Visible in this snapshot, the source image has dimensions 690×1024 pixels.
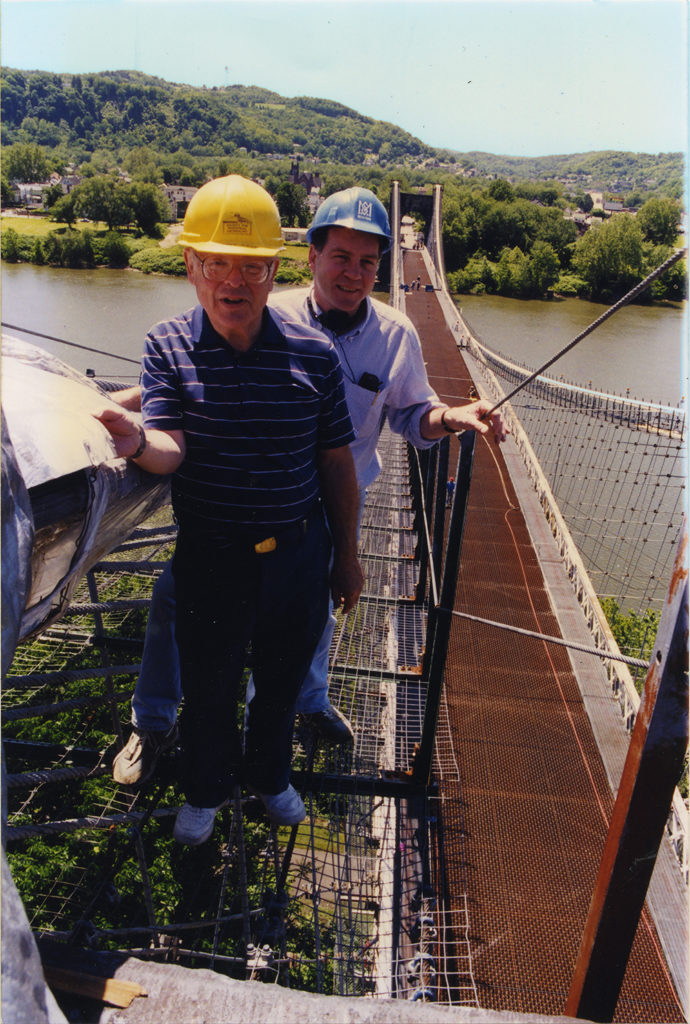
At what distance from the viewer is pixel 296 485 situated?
1.23 metres

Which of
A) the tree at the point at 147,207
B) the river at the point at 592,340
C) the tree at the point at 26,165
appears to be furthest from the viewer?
the tree at the point at 26,165

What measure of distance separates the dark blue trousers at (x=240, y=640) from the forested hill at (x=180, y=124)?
3331cm

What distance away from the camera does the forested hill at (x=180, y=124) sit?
4322 centimetres

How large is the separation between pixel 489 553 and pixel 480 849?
9.69 feet

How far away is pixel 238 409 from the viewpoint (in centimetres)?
114

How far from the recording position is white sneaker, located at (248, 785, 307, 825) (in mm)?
1495

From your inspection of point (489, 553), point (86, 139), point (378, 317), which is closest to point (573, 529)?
point (489, 553)

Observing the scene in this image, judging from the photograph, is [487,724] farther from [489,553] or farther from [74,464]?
[74,464]

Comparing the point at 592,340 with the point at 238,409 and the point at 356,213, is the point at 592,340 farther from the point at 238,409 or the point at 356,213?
the point at 238,409

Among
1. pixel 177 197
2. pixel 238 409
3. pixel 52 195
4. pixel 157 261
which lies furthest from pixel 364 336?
pixel 52 195

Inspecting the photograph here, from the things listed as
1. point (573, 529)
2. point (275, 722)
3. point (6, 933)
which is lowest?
point (573, 529)

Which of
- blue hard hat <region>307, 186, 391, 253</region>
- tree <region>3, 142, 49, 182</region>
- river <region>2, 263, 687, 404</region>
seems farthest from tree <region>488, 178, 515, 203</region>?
blue hard hat <region>307, 186, 391, 253</region>

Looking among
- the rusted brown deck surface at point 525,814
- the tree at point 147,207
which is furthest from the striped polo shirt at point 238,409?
the tree at point 147,207

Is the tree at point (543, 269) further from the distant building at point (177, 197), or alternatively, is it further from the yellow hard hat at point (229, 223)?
the yellow hard hat at point (229, 223)
